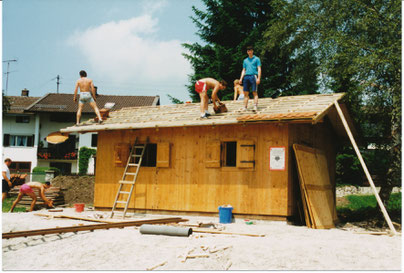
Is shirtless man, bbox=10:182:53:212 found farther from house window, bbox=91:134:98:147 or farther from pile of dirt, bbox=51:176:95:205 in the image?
house window, bbox=91:134:98:147

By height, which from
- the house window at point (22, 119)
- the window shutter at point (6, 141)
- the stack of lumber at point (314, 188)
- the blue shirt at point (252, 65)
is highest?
the house window at point (22, 119)

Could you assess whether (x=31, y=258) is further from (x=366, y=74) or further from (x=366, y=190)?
(x=366, y=190)

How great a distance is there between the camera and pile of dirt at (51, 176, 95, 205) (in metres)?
19.6

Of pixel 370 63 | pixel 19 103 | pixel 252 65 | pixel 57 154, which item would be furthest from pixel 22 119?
pixel 370 63

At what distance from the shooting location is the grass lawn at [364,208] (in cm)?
1452

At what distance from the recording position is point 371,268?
6.23 meters

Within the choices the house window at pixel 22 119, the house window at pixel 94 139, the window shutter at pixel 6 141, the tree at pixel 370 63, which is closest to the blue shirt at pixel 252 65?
the tree at pixel 370 63

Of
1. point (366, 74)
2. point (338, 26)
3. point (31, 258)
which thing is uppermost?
point (338, 26)

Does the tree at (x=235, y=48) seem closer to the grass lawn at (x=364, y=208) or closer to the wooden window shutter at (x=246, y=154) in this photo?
the grass lawn at (x=364, y=208)

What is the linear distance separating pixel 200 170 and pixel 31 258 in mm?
5871

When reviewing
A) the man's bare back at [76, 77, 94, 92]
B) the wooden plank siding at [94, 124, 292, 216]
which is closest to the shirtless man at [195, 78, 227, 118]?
the wooden plank siding at [94, 124, 292, 216]

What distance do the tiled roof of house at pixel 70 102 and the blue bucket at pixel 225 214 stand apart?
3287 centimetres

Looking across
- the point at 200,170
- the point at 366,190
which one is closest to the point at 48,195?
the point at 200,170

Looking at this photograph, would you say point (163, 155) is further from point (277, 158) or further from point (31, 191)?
point (31, 191)
